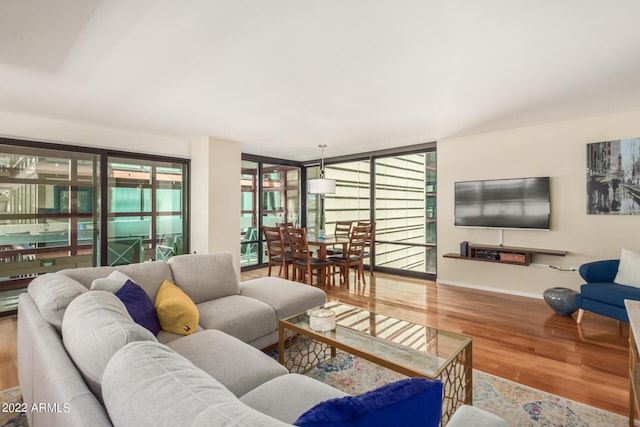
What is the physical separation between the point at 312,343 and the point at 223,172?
3.36 m

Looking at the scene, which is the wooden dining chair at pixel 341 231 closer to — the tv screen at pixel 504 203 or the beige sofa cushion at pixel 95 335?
the tv screen at pixel 504 203

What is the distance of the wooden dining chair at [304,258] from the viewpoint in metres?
4.68

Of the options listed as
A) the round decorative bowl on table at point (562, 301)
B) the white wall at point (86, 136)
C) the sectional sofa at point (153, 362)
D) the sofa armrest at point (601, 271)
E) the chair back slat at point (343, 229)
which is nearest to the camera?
the sectional sofa at point (153, 362)

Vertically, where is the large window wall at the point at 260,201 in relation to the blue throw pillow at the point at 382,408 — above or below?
above

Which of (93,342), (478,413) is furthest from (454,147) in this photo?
(93,342)

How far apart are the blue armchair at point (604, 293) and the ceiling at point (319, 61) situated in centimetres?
176

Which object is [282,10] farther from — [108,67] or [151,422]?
[151,422]

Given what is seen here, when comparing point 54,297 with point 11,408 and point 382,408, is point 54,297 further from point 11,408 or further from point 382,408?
point 382,408

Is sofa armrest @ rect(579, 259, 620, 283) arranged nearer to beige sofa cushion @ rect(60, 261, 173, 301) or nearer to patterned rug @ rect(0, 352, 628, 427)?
patterned rug @ rect(0, 352, 628, 427)

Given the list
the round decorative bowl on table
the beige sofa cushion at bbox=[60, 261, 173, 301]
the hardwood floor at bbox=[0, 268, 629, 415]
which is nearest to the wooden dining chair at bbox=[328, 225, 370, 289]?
the hardwood floor at bbox=[0, 268, 629, 415]

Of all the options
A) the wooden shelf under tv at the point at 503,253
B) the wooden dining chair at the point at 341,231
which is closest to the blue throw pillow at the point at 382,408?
the wooden shelf under tv at the point at 503,253

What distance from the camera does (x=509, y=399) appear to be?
2047 millimetres

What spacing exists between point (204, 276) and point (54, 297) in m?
1.24

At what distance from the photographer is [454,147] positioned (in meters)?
4.96
